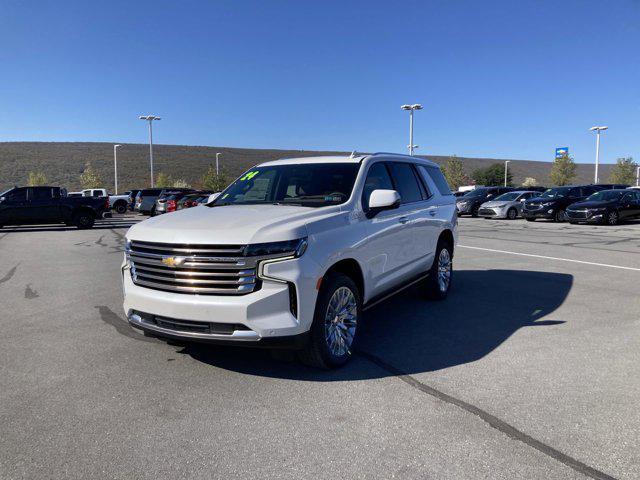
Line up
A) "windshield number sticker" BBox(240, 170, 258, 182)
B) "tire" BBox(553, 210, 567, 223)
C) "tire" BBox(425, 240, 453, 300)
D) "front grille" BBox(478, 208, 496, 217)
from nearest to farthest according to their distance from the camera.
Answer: "windshield number sticker" BBox(240, 170, 258, 182) < "tire" BBox(425, 240, 453, 300) < "tire" BBox(553, 210, 567, 223) < "front grille" BBox(478, 208, 496, 217)

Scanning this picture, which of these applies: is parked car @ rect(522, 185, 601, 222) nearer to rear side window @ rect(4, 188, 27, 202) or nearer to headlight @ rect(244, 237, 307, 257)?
rear side window @ rect(4, 188, 27, 202)

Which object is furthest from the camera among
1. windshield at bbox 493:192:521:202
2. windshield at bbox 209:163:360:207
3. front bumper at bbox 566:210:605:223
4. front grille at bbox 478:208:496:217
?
windshield at bbox 493:192:521:202

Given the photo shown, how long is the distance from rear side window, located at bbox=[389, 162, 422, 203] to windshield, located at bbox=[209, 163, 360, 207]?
82 centimetres

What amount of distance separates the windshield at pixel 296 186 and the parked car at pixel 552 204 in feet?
73.0

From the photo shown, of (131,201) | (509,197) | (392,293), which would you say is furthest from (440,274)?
(131,201)

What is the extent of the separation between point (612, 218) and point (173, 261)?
22813mm

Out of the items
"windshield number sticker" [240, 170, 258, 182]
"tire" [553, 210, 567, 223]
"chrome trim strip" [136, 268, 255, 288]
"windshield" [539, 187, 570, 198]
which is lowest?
"tire" [553, 210, 567, 223]

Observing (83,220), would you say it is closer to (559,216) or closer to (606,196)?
(559,216)

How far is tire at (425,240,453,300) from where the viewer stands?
22.8 ft

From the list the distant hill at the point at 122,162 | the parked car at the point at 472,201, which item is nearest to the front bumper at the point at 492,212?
the parked car at the point at 472,201

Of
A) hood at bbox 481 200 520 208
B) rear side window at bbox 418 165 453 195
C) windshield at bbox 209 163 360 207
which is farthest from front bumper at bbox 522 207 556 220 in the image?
windshield at bbox 209 163 360 207

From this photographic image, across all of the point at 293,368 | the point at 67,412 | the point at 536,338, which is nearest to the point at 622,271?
the point at 536,338

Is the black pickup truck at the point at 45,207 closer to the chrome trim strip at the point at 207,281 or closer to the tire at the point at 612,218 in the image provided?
the chrome trim strip at the point at 207,281

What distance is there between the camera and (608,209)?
22094 millimetres
